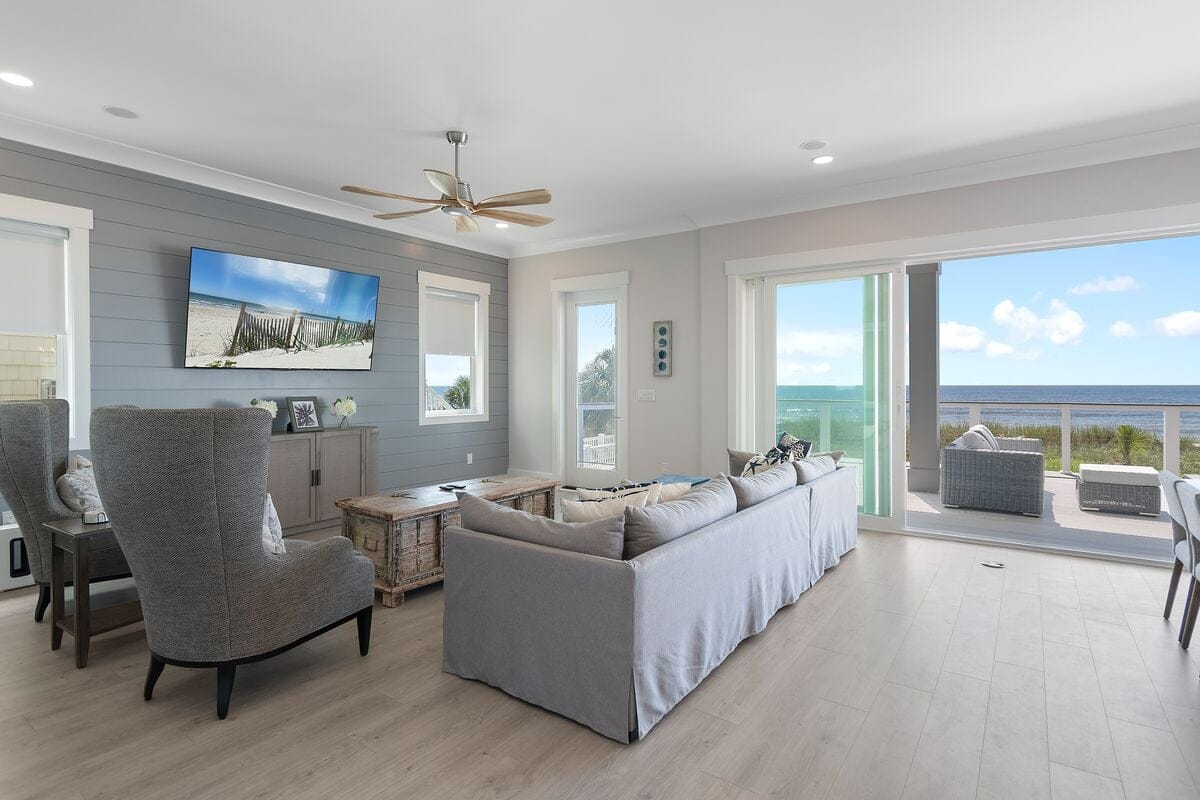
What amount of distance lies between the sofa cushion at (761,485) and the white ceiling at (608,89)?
210 cm

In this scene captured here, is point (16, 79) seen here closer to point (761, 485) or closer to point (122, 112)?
point (122, 112)

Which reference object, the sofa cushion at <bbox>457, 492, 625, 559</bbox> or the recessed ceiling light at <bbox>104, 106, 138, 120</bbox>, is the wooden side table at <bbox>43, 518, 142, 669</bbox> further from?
the recessed ceiling light at <bbox>104, 106, 138, 120</bbox>

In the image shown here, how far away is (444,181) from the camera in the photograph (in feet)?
11.3

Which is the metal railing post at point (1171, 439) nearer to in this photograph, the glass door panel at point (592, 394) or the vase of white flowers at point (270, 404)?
the glass door panel at point (592, 394)

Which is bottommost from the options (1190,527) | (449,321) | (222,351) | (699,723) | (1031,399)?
(699,723)

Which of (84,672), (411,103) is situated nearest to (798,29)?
(411,103)

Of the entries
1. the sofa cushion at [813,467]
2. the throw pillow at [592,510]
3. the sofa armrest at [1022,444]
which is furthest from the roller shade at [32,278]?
the sofa armrest at [1022,444]

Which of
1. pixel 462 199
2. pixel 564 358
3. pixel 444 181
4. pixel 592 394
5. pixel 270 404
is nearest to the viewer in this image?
pixel 444 181

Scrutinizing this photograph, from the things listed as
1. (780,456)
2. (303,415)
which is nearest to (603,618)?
(780,456)

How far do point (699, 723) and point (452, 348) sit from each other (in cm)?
514

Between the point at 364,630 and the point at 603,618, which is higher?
the point at 603,618

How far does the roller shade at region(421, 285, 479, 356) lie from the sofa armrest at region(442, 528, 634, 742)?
4.18m

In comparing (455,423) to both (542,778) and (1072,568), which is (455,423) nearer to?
(542,778)

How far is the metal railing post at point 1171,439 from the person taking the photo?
18.7 ft
